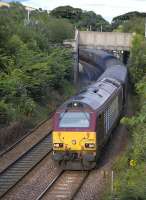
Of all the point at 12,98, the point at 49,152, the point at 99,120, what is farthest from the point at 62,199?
the point at 12,98

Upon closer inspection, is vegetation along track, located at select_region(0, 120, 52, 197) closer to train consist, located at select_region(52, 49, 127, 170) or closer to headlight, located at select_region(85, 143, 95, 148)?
train consist, located at select_region(52, 49, 127, 170)

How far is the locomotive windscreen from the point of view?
19984 mm

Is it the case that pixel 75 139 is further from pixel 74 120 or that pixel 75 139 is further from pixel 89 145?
pixel 74 120

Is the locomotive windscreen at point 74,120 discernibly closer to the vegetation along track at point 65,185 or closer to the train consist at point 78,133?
the train consist at point 78,133

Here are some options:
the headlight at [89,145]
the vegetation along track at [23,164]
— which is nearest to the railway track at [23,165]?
the vegetation along track at [23,164]

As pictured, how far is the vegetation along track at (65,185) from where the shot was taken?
17031 mm

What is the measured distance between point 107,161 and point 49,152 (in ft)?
9.52

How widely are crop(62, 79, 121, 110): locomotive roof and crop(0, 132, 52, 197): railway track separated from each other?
116 inches

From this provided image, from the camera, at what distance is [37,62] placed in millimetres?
35750

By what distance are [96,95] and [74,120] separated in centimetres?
285

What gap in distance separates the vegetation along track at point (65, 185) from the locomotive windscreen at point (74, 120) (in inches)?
72.6

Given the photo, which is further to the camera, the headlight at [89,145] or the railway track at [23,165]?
the headlight at [89,145]

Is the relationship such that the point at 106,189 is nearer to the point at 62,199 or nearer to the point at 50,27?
the point at 62,199

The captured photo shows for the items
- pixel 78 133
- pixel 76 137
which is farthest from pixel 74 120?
pixel 76 137
